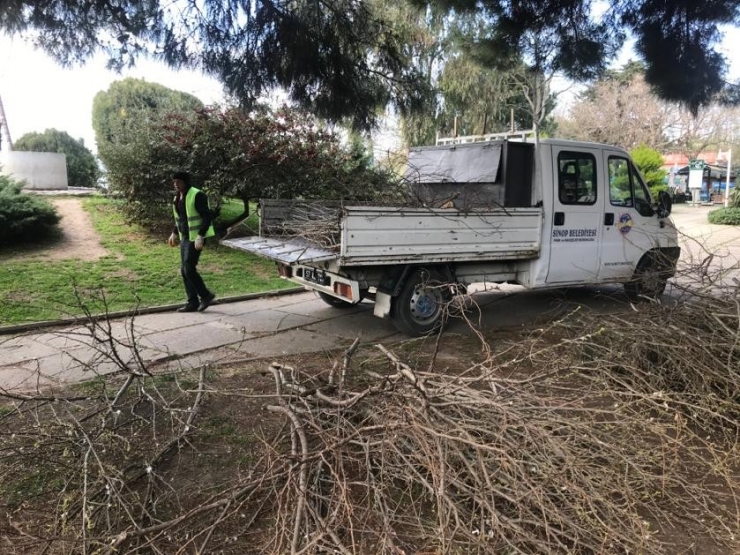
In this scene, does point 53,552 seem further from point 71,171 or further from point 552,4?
point 71,171

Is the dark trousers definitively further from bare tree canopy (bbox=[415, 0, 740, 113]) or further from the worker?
bare tree canopy (bbox=[415, 0, 740, 113])

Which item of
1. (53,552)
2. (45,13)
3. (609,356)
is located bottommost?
(53,552)

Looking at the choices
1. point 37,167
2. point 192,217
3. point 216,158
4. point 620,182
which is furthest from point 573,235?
point 37,167

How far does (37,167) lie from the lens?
16812mm

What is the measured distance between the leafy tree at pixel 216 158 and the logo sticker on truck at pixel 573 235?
4561 millimetres

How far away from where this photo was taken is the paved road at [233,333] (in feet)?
16.2

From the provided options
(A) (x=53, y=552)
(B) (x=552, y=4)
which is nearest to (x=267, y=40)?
(B) (x=552, y=4)

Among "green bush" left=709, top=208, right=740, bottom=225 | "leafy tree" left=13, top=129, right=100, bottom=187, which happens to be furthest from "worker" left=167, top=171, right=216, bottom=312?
"green bush" left=709, top=208, right=740, bottom=225

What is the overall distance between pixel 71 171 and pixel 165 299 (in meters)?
17.0

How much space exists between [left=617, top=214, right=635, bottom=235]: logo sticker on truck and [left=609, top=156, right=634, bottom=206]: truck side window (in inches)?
6.8

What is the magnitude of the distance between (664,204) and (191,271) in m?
6.50

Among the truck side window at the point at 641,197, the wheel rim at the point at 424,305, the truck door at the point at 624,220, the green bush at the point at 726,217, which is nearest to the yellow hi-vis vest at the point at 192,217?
the wheel rim at the point at 424,305

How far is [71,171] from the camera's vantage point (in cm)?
2153

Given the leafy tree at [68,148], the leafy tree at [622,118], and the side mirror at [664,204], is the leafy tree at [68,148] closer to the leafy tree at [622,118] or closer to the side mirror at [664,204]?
the side mirror at [664,204]
